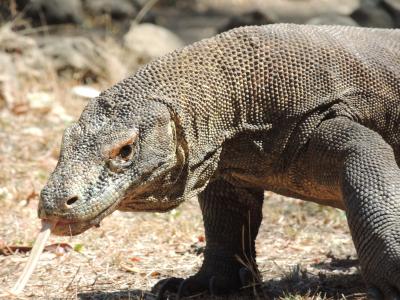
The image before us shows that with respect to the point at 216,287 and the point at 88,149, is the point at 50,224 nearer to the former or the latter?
the point at 88,149

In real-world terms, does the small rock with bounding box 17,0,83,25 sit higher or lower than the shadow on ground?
higher

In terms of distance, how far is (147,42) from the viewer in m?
11.1

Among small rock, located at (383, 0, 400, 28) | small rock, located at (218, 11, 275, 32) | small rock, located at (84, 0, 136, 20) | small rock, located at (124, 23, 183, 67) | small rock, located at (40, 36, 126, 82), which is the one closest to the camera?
small rock, located at (40, 36, 126, 82)

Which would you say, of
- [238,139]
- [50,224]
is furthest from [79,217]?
[238,139]

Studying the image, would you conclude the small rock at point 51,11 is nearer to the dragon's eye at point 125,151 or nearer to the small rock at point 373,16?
the small rock at point 373,16

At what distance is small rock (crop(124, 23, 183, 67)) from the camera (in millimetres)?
10695

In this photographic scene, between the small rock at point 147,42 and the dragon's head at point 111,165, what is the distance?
275 inches

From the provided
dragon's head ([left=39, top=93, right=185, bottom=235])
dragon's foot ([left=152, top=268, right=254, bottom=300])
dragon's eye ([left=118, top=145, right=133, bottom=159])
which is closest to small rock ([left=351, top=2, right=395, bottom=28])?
dragon's foot ([left=152, top=268, right=254, bottom=300])

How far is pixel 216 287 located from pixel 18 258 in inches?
50.3

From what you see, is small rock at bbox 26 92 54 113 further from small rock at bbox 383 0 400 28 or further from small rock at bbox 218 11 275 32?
small rock at bbox 383 0 400 28

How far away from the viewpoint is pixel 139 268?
487cm

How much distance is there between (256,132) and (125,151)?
0.66 m

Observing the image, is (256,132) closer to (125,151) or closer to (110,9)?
(125,151)

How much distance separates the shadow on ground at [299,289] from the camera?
4.16 meters
